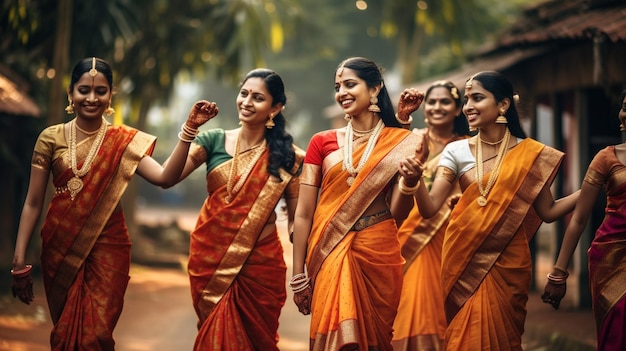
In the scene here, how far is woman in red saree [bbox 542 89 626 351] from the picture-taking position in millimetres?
4922

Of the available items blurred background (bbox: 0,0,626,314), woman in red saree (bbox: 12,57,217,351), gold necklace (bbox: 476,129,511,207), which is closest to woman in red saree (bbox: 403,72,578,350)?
gold necklace (bbox: 476,129,511,207)

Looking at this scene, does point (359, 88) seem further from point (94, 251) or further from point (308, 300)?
point (94, 251)

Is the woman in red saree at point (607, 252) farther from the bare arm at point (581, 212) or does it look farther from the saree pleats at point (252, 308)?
the saree pleats at point (252, 308)

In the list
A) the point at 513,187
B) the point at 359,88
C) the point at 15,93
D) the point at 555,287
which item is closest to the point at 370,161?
the point at 359,88

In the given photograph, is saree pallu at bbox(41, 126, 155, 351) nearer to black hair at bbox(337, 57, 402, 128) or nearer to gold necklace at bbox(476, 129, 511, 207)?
black hair at bbox(337, 57, 402, 128)

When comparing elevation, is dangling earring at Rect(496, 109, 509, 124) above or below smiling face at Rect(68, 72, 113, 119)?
below

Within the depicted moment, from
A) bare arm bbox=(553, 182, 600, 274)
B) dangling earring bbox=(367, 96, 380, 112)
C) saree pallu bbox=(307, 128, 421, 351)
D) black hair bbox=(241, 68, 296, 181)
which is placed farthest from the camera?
black hair bbox=(241, 68, 296, 181)

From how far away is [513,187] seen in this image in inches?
212

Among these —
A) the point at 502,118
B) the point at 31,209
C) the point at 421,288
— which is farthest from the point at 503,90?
the point at 31,209

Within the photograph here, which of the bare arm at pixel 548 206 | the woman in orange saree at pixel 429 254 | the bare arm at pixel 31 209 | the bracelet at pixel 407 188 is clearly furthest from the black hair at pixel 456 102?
the bare arm at pixel 31 209

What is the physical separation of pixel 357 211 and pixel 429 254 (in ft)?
5.39

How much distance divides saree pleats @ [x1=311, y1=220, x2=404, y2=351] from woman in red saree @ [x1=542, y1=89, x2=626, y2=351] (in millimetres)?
918

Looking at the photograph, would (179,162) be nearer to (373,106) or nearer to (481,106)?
(373,106)

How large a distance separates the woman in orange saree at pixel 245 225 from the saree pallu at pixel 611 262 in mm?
1953
